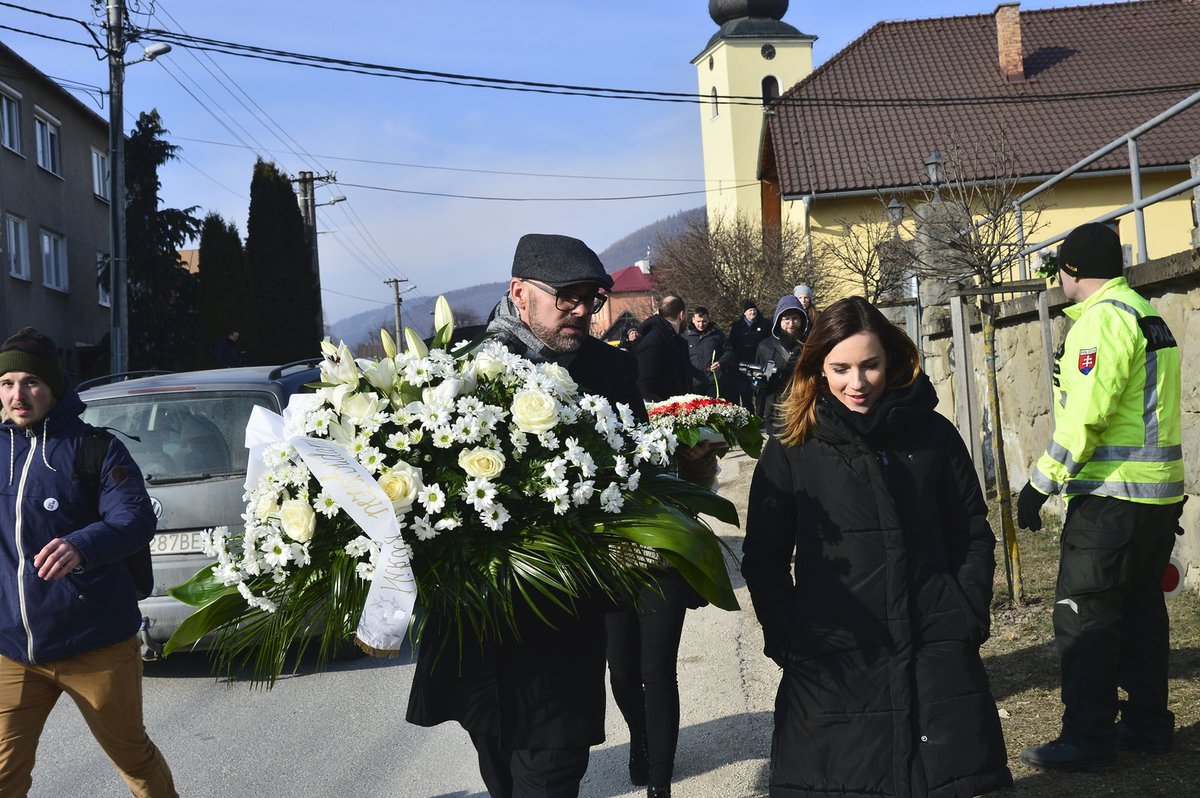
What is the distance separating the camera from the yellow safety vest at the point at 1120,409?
4570mm

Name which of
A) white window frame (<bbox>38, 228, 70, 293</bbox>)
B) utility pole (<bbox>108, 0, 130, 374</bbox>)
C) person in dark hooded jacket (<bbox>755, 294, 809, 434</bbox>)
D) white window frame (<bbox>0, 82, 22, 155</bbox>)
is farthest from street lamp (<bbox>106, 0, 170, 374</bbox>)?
person in dark hooded jacket (<bbox>755, 294, 809, 434</bbox>)

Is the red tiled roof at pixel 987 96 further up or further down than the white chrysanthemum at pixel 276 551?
further up

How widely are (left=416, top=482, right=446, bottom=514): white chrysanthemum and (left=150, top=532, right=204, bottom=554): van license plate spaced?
→ 15.6 ft

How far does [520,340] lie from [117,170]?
21.0 m

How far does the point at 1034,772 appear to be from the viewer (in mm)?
4797

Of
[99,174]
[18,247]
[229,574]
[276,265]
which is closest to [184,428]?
[229,574]

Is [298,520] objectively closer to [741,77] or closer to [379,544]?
[379,544]

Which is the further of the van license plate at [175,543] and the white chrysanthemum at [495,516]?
the van license plate at [175,543]

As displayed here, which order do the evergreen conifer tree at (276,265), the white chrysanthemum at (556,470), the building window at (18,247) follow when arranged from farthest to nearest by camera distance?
the evergreen conifer tree at (276,265) < the building window at (18,247) < the white chrysanthemum at (556,470)

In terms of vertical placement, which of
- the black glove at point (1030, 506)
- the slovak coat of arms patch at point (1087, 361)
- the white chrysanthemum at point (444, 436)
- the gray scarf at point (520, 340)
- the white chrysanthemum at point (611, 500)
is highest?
the gray scarf at point (520, 340)

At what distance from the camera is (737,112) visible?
5691cm

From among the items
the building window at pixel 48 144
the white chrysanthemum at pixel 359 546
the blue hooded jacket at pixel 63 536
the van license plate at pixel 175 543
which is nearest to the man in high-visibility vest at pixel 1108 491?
the white chrysanthemum at pixel 359 546

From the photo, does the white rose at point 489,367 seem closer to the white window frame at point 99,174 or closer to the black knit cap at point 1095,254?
the black knit cap at point 1095,254

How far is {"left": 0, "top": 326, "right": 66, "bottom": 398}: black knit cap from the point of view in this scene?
439 centimetres
